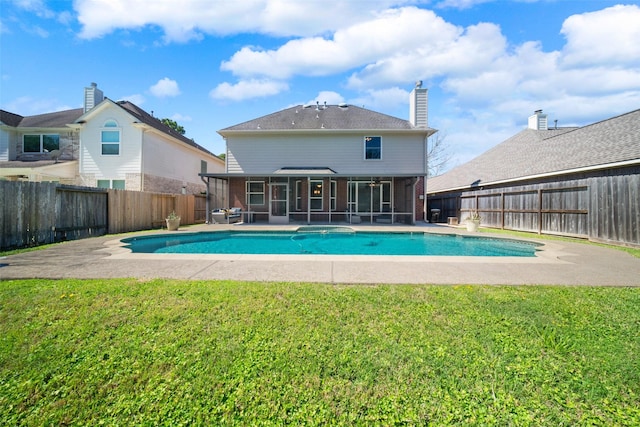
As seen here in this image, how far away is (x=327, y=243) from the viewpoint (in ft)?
34.2

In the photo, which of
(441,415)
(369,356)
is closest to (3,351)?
(369,356)

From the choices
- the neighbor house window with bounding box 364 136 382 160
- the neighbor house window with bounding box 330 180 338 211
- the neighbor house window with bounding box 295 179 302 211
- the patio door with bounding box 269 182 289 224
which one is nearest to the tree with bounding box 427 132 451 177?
the neighbor house window with bounding box 364 136 382 160

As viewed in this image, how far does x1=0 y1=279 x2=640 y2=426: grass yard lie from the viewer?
2045 millimetres

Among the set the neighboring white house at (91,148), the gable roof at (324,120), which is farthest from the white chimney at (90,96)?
the gable roof at (324,120)

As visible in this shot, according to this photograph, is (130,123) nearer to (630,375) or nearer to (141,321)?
(141,321)

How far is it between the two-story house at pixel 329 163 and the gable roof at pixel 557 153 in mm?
4529

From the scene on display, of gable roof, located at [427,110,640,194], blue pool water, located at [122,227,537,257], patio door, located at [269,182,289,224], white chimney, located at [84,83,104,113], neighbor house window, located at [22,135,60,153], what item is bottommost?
→ blue pool water, located at [122,227,537,257]

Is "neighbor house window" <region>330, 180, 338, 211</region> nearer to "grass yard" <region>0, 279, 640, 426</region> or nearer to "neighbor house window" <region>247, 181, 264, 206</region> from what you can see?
"neighbor house window" <region>247, 181, 264, 206</region>

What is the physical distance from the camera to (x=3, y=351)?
2604mm

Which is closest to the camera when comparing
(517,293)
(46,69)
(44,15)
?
(517,293)

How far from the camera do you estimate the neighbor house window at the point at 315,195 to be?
17.4 meters

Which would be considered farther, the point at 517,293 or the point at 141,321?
the point at 517,293

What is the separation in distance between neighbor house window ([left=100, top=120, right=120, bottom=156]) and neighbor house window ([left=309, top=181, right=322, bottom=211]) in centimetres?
1232

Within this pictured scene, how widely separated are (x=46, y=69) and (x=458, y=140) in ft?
127
